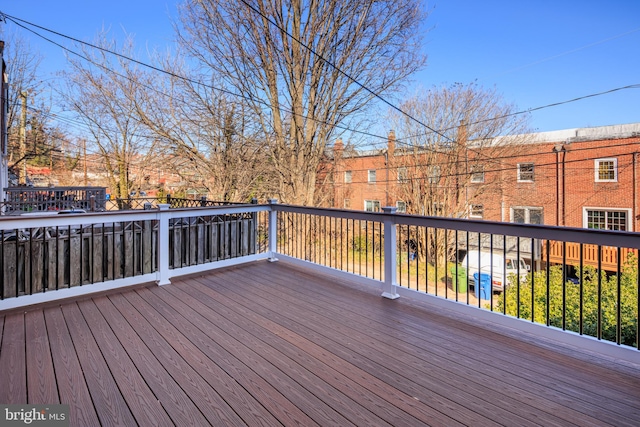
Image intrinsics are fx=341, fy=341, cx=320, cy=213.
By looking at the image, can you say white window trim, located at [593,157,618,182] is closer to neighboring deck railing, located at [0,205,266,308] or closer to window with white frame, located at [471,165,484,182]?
window with white frame, located at [471,165,484,182]

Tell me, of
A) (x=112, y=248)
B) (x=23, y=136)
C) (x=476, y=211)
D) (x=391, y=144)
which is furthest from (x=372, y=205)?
(x=23, y=136)

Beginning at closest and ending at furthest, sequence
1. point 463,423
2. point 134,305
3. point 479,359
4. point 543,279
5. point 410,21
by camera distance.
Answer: point 463,423
point 479,359
point 134,305
point 543,279
point 410,21

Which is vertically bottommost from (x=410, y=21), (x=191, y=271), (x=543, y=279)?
(x=543, y=279)

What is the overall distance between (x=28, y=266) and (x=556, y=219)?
12386 millimetres

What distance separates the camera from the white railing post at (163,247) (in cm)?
390

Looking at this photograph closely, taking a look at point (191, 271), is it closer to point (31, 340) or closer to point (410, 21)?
point (31, 340)

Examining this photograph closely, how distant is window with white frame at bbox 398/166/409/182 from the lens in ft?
38.0

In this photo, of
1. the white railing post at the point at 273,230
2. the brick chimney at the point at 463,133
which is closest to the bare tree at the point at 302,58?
the brick chimney at the point at 463,133

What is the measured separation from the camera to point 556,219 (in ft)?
34.3

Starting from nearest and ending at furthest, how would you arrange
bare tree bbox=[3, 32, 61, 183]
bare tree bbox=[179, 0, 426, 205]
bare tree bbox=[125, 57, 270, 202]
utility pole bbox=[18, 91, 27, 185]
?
bare tree bbox=[179, 0, 426, 205] < bare tree bbox=[125, 57, 270, 202] < bare tree bbox=[3, 32, 61, 183] < utility pole bbox=[18, 91, 27, 185]

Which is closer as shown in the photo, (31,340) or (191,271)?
(31,340)

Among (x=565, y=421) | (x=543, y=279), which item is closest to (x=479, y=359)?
(x=565, y=421)

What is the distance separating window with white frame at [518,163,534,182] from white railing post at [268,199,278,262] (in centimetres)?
882

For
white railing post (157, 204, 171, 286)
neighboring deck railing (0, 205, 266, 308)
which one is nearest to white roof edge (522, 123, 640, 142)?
neighboring deck railing (0, 205, 266, 308)
